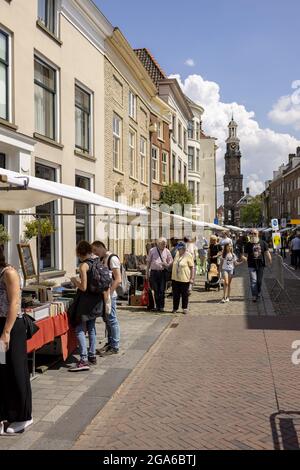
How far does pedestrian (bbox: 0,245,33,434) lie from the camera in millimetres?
4262

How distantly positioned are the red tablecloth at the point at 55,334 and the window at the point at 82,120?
8848 mm

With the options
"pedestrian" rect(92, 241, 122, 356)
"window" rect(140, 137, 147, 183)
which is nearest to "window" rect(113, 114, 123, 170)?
"window" rect(140, 137, 147, 183)

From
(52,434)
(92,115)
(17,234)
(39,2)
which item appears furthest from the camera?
(92,115)

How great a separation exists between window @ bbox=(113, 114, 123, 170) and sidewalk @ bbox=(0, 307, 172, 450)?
1144 cm

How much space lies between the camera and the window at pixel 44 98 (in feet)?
38.9

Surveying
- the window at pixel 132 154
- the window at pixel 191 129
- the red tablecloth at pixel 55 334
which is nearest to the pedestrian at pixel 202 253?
the window at pixel 132 154

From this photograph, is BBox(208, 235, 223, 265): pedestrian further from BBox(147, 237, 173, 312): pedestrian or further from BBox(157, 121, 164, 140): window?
BBox(157, 121, 164, 140): window

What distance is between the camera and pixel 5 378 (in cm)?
433

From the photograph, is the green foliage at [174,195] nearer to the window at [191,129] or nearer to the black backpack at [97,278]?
the window at [191,129]

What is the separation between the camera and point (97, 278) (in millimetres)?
6289

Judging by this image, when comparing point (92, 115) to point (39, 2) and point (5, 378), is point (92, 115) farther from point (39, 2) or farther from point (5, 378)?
point (5, 378)

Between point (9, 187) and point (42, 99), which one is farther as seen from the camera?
point (42, 99)

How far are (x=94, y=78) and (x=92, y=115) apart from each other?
1.19 meters
